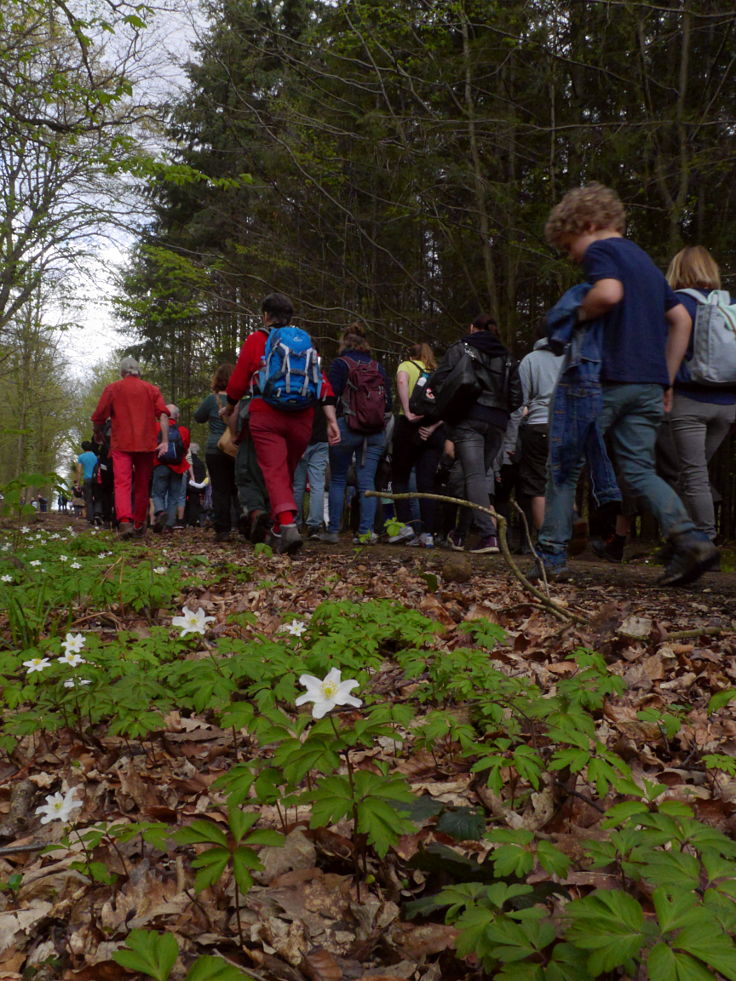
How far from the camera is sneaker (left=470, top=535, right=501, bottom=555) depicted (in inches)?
282

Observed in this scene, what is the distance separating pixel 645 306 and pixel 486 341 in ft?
8.10

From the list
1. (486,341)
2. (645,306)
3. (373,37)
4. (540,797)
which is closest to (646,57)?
(373,37)

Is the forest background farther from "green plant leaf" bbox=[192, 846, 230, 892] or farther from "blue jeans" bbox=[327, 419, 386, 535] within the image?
"green plant leaf" bbox=[192, 846, 230, 892]

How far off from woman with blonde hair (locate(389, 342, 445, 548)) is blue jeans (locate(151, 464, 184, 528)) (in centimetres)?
543

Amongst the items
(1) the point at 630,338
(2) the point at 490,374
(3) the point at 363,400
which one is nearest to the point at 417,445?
(3) the point at 363,400

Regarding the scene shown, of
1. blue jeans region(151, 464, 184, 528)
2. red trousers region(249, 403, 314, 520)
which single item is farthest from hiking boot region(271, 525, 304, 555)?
blue jeans region(151, 464, 184, 528)

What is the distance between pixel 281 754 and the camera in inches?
60.2

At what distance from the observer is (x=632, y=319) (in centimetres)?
427

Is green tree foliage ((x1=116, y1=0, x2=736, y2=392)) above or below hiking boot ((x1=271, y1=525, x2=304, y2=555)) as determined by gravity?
above

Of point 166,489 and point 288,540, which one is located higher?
point 166,489

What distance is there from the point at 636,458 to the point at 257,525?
4.51 meters

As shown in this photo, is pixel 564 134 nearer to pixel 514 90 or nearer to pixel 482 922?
pixel 514 90

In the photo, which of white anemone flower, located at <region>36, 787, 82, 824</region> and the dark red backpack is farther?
the dark red backpack

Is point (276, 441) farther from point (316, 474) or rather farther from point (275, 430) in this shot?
point (316, 474)
